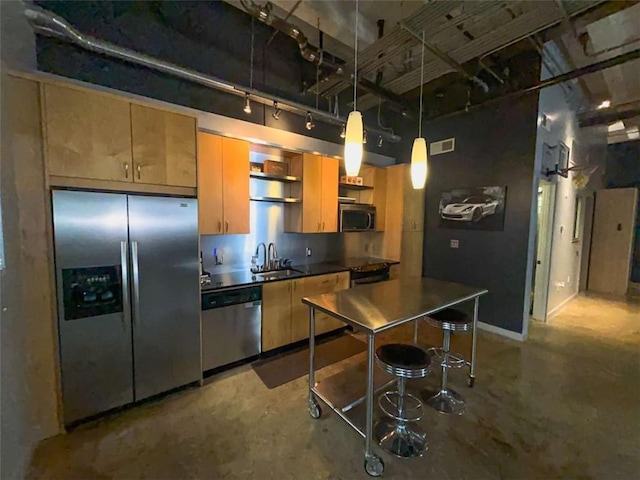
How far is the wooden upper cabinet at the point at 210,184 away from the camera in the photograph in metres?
2.79

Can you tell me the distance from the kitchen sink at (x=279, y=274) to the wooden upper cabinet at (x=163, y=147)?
1282 millimetres

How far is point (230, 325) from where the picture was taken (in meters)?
2.84

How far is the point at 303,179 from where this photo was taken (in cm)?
360

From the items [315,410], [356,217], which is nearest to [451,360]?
[315,410]

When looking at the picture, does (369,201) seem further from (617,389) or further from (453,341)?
(617,389)

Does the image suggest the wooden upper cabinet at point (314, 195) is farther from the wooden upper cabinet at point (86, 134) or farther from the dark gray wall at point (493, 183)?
the wooden upper cabinet at point (86, 134)

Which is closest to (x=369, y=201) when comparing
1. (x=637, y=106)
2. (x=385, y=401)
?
(x=385, y=401)

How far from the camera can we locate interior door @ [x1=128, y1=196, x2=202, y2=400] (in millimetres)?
2248

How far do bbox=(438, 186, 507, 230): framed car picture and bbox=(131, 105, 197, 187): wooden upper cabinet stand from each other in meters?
3.54

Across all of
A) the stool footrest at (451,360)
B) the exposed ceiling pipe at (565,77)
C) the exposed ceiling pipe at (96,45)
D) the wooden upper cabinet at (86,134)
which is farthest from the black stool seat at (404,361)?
the exposed ceiling pipe at (565,77)

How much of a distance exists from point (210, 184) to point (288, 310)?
1.62 metres

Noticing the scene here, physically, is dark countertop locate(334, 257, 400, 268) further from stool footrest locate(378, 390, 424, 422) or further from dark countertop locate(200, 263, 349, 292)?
stool footrest locate(378, 390, 424, 422)

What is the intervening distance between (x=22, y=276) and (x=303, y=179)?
2.68m

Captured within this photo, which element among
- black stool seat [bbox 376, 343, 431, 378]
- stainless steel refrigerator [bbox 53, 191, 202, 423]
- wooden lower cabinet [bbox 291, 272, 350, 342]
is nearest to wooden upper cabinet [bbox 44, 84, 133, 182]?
stainless steel refrigerator [bbox 53, 191, 202, 423]
